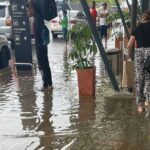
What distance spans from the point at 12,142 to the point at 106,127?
152 centimetres

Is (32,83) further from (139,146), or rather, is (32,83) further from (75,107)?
(139,146)

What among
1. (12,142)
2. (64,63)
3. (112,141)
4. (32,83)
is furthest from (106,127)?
(64,63)

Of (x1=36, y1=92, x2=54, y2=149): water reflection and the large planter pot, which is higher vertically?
the large planter pot

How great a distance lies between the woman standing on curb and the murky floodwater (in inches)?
12.8

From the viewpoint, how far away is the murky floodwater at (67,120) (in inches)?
281

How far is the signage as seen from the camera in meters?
14.1

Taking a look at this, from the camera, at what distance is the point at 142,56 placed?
884cm

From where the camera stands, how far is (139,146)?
6.93m

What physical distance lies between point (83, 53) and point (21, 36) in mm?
4261

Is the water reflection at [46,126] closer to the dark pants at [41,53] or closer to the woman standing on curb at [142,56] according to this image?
the dark pants at [41,53]

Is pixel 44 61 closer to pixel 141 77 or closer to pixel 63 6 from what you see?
pixel 141 77

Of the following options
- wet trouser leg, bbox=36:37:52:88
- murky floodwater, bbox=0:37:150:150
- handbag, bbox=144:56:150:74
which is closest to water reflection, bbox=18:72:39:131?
murky floodwater, bbox=0:37:150:150

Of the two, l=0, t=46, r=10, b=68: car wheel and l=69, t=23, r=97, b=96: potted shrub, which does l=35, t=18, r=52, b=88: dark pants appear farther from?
l=0, t=46, r=10, b=68: car wheel

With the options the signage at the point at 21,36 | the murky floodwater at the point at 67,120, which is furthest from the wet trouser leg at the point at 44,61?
the signage at the point at 21,36
